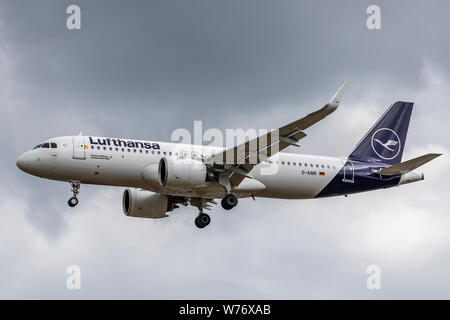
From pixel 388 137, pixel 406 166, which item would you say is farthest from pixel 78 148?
pixel 388 137

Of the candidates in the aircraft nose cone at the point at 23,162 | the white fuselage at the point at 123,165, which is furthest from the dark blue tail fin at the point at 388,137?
the aircraft nose cone at the point at 23,162

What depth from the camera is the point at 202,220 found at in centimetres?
5303

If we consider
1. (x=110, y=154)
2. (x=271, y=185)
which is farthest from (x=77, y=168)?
(x=271, y=185)

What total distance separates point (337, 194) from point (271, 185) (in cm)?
496

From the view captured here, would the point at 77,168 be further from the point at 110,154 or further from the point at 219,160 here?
the point at 219,160

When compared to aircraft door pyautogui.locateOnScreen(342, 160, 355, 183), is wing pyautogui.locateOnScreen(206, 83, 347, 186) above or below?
above

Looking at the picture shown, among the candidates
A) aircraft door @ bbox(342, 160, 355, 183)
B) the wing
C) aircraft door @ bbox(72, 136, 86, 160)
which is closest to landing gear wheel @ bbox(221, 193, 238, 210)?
the wing

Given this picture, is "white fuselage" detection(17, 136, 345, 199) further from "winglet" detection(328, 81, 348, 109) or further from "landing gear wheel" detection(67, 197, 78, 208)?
"winglet" detection(328, 81, 348, 109)

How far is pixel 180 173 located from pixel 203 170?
145cm

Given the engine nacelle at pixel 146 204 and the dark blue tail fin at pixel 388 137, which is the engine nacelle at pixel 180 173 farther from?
the dark blue tail fin at pixel 388 137

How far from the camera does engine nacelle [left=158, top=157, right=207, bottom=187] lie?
4756cm

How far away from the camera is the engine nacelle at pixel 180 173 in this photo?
156ft

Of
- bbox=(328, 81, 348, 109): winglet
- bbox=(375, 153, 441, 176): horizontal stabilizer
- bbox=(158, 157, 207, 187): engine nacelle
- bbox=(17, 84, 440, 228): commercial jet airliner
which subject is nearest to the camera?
bbox=(328, 81, 348, 109): winglet

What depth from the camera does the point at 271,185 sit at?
51156 millimetres
